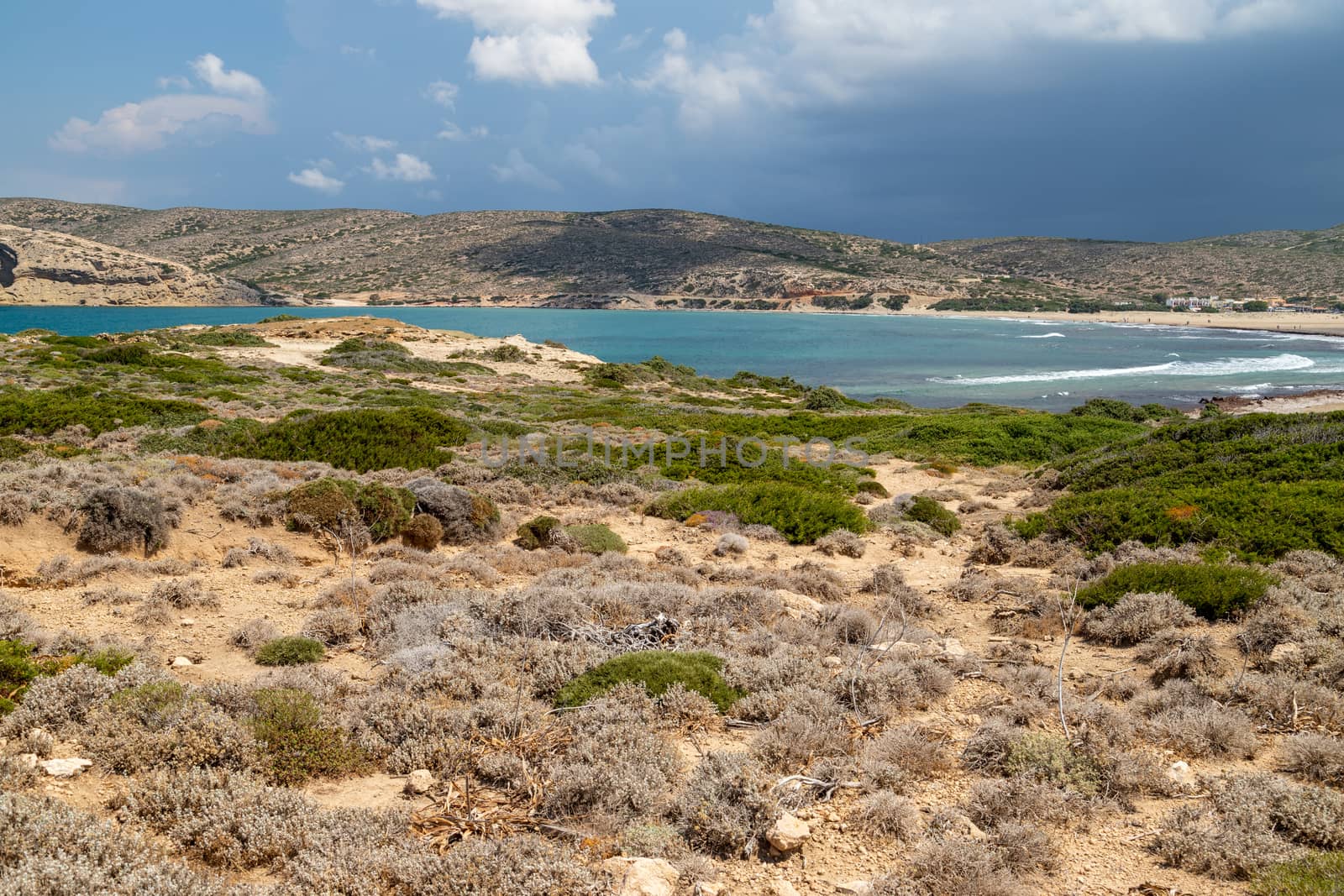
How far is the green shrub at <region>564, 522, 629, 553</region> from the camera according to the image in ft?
33.7

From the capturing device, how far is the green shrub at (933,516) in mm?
12742

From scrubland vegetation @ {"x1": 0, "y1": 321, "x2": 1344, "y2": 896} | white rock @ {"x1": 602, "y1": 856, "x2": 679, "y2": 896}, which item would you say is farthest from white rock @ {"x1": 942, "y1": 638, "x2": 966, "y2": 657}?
white rock @ {"x1": 602, "y1": 856, "x2": 679, "y2": 896}

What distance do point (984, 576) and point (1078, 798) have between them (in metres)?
5.31

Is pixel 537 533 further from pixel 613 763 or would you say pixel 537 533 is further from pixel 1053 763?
pixel 1053 763

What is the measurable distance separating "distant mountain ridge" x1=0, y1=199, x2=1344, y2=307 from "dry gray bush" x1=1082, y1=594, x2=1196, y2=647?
134m

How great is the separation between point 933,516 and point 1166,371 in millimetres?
54363

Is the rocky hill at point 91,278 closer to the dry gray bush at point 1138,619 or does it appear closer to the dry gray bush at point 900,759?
the dry gray bush at point 1138,619

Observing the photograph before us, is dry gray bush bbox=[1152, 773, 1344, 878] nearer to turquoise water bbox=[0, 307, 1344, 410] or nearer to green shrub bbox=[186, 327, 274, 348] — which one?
turquoise water bbox=[0, 307, 1344, 410]

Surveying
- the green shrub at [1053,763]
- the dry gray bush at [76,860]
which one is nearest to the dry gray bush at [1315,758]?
the green shrub at [1053,763]

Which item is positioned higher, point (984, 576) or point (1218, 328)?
point (1218, 328)

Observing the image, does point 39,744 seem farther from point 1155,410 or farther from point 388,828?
point 1155,410

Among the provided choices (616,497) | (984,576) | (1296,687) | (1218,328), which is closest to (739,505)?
(616,497)

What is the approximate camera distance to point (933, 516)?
42.7ft

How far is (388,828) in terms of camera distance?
150 inches
